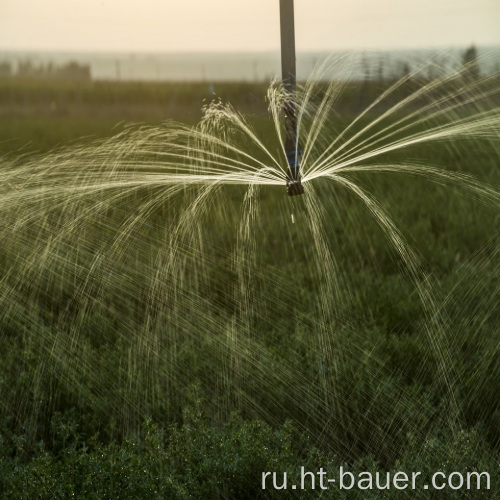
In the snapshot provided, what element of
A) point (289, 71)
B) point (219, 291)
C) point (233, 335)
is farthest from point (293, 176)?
point (219, 291)

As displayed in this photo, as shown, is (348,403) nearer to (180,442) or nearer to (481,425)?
(481,425)

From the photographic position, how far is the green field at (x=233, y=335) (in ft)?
9.93

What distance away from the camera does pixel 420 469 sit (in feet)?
9.41

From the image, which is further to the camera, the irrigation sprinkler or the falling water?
the falling water

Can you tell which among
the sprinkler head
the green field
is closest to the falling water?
the green field

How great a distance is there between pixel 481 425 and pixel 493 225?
13.9 ft

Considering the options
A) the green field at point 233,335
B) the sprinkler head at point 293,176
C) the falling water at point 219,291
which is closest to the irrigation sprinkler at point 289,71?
the sprinkler head at point 293,176

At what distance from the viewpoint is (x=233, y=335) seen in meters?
4.62

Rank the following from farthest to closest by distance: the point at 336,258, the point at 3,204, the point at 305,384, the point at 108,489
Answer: the point at 336,258
the point at 3,204
the point at 305,384
the point at 108,489

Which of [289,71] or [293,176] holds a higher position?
[289,71]

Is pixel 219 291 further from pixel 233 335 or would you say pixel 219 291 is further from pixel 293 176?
pixel 293 176

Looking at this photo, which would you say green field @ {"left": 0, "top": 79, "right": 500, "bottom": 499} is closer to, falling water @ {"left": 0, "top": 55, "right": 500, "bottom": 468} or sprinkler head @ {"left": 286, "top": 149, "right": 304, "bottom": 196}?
falling water @ {"left": 0, "top": 55, "right": 500, "bottom": 468}

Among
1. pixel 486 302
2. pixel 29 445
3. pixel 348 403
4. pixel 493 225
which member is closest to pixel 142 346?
pixel 29 445

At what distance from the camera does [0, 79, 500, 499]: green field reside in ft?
9.93
